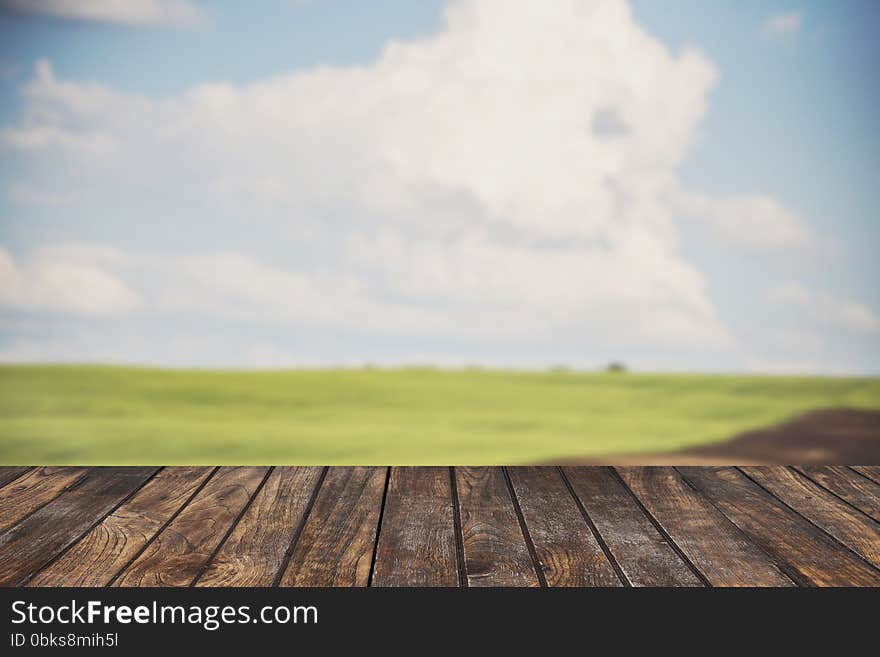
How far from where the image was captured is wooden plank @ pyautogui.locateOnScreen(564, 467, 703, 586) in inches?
75.6

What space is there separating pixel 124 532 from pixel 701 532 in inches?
53.9

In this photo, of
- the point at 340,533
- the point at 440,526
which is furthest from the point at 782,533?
the point at 340,533

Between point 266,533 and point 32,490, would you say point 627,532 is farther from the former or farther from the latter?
point 32,490

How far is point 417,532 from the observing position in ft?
7.22

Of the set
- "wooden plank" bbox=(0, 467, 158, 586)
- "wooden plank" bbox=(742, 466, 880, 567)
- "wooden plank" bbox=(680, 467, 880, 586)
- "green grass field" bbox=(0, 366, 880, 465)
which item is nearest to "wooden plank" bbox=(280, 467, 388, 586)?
"wooden plank" bbox=(0, 467, 158, 586)

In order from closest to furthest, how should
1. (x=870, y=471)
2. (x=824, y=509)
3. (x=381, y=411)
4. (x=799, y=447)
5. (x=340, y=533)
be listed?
(x=340, y=533)
(x=824, y=509)
(x=870, y=471)
(x=799, y=447)
(x=381, y=411)

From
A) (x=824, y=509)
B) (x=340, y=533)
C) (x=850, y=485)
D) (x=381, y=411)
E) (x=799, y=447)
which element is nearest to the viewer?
(x=340, y=533)

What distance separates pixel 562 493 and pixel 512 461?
1.76 m

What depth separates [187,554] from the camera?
2.05 m

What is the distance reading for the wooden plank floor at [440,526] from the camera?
6.34ft

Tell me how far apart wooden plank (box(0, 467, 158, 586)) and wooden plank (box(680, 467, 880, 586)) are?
1.59m

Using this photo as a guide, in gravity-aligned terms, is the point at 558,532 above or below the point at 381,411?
below
